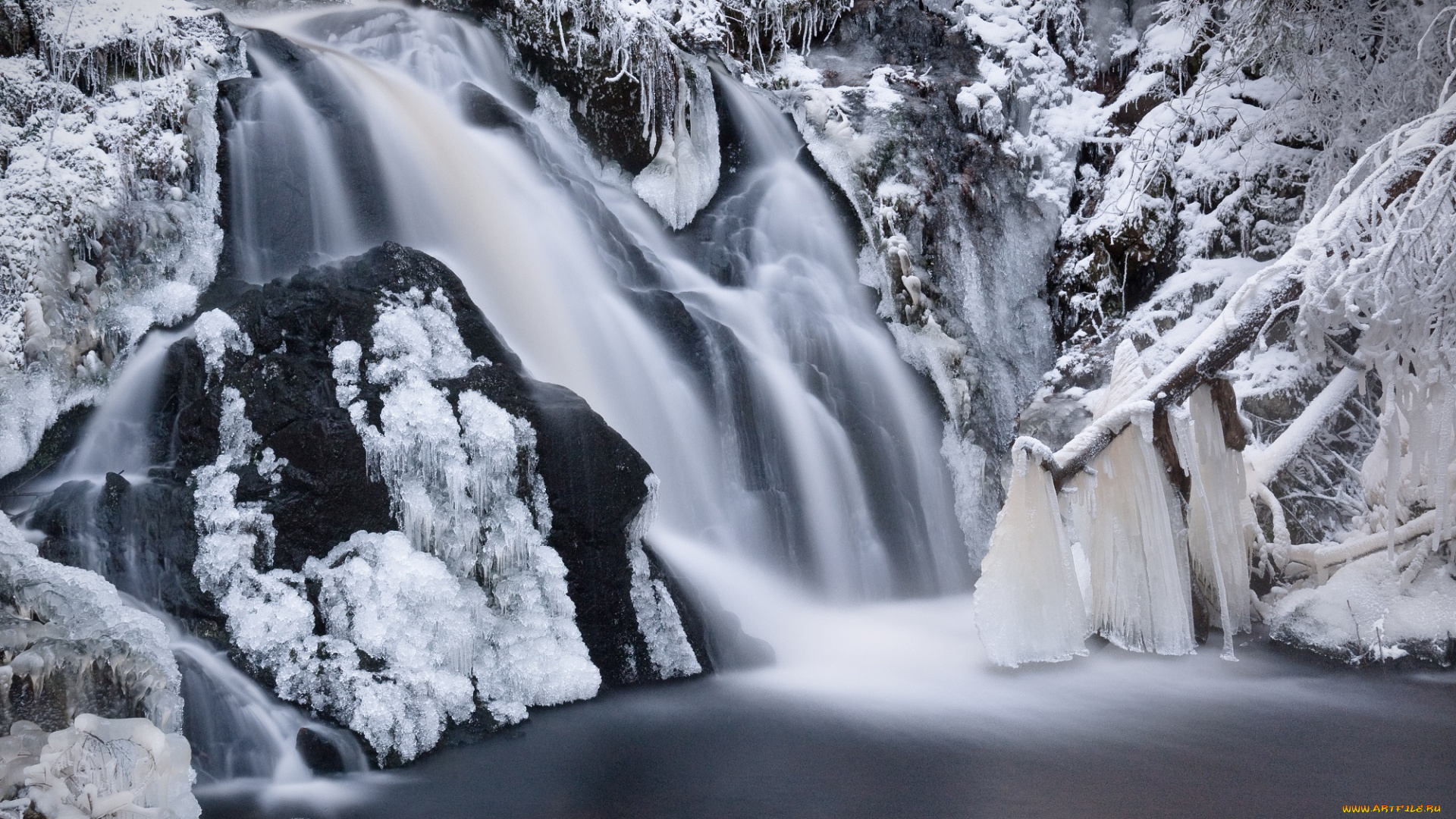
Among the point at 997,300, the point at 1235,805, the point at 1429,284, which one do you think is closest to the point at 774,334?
the point at 997,300

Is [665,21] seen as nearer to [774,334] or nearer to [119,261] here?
[774,334]

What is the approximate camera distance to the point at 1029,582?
16.4 feet

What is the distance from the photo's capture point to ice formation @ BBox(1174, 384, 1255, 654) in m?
4.91

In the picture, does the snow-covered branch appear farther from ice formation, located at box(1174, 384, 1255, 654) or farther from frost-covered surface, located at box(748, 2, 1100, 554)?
frost-covered surface, located at box(748, 2, 1100, 554)

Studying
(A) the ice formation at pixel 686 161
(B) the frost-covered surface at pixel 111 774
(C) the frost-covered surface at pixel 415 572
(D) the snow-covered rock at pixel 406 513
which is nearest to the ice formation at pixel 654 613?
(D) the snow-covered rock at pixel 406 513

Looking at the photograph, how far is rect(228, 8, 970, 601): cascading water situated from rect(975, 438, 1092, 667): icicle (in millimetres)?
1816

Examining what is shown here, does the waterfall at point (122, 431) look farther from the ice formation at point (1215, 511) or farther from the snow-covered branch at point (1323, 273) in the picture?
the ice formation at point (1215, 511)

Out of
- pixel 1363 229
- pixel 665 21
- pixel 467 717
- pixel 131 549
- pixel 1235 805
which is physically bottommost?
pixel 1235 805

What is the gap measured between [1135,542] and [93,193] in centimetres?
589

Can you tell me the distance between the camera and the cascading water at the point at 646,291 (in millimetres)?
6645

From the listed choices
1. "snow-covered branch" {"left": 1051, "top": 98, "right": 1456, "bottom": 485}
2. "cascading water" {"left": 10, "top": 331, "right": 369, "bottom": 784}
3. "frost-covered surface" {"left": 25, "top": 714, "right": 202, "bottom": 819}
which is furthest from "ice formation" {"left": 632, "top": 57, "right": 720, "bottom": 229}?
"frost-covered surface" {"left": 25, "top": 714, "right": 202, "bottom": 819}

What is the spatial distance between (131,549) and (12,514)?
0.53 m

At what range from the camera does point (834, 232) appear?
8609mm

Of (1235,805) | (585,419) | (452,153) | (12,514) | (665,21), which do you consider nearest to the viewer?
(1235,805)
